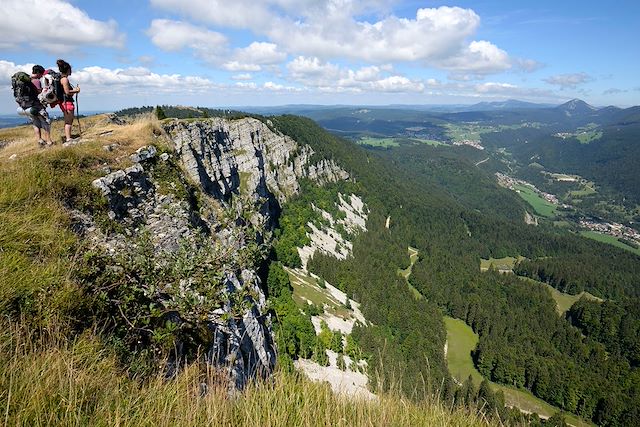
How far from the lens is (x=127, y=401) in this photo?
3.95m

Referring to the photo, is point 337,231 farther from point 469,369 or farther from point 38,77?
point 38,77

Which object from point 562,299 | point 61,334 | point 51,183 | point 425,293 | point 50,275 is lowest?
point 562,299

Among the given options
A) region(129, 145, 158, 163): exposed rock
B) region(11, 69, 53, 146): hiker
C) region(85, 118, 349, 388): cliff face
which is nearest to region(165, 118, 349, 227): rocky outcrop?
region(85, 118, 349, 388): cliff face

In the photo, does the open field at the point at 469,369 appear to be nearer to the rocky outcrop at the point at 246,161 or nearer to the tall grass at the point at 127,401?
the rocky outcrop at the point at 246,161

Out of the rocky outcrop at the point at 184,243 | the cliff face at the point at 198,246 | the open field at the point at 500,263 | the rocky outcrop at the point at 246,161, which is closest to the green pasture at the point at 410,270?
the open field at the point at 500,263

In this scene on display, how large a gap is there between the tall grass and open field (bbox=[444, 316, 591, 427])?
7736 centimetres

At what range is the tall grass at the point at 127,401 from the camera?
11.2ft

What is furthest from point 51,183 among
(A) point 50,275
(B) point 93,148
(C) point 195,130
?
(C) point 195,130

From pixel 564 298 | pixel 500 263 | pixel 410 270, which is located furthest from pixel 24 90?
pixel 500 263

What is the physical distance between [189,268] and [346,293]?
9716cm

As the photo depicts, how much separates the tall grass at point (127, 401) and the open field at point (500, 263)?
17636cm

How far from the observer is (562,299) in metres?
141

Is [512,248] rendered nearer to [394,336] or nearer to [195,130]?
[394,336]

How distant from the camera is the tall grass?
3.40 meters
